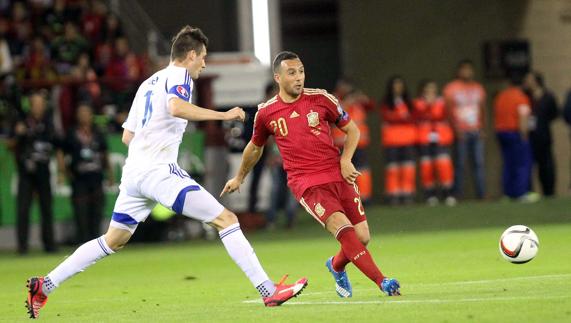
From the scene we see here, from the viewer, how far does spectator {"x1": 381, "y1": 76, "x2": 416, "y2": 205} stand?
24.7m

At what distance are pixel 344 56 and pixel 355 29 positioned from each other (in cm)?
64

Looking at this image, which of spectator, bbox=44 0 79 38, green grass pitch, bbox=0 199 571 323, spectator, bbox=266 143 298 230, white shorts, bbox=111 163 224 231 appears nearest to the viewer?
green grass pitch, bbox=0 199 571 323

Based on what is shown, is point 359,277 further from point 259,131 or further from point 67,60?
point 67,60

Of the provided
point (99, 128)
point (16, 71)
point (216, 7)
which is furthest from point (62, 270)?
point (216, 7)

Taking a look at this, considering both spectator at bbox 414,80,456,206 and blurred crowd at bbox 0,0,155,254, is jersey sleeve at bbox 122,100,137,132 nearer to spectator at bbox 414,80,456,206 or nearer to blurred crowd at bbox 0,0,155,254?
blurred crowd at bbox 0,0,155,254

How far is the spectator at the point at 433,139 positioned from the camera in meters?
25.0

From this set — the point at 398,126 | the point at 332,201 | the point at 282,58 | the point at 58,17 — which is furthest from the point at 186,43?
the point at 58,17

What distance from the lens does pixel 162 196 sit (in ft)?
34.8

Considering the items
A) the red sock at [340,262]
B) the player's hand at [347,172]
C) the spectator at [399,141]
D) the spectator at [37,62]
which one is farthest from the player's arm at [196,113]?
the spectator at [37,62]

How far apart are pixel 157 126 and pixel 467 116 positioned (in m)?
14.9

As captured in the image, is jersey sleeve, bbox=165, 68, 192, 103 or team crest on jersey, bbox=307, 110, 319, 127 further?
team crest on jersey, bbox=307, 110, 319, 127

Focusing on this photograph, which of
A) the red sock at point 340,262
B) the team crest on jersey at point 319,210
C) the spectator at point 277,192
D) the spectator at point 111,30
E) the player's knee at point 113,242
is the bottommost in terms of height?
the spectator at point 277,192

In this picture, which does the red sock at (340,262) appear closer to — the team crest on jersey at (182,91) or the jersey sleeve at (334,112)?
the jersey sleeve at (334,112)

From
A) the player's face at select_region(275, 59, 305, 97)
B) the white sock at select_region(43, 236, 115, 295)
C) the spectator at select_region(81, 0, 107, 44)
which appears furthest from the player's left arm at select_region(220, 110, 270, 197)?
the spectator at select_region(81, 0, 107, 44)
